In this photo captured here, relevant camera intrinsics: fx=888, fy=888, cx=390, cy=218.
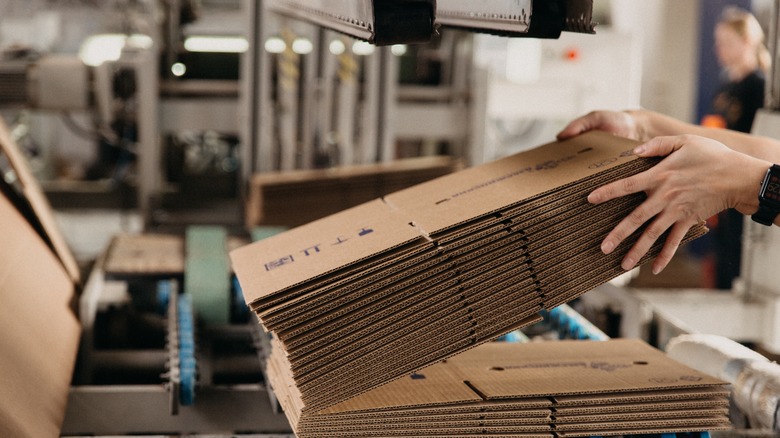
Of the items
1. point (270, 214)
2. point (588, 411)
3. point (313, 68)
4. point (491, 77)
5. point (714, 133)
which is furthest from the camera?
point (491, 77)

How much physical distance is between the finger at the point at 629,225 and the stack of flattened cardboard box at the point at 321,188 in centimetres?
234

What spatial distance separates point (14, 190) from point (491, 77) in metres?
2.77

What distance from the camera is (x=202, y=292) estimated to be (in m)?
2.49

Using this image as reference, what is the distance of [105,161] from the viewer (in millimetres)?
7609

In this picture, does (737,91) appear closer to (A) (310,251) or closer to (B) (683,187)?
(B) (683,187)

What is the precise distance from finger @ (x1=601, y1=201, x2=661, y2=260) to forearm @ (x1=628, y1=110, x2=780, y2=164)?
0.47 m

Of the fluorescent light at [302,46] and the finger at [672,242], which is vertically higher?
the fluorescent light at [302,46]

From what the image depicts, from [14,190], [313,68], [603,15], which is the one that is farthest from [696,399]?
[603,15]

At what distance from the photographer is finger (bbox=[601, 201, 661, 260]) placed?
144 cm

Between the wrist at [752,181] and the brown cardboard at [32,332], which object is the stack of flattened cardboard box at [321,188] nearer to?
the brown cardboard at [32,332]

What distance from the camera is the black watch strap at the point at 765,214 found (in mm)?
1468

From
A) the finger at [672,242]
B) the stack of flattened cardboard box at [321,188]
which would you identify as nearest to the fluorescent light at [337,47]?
the stack of flattened cardboard box at [321,188]

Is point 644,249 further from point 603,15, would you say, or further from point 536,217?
point 603,15

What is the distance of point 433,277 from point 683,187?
1.42 ft
